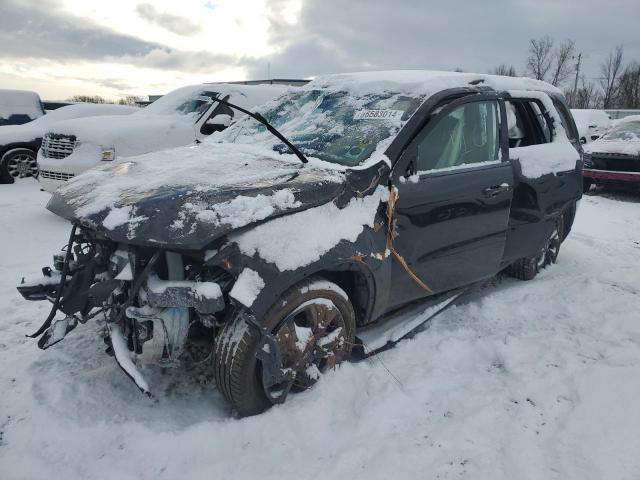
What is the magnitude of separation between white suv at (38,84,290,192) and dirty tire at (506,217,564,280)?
3494 millimetres

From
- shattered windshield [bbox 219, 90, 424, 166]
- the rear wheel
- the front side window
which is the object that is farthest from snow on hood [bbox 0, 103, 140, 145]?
the front side window

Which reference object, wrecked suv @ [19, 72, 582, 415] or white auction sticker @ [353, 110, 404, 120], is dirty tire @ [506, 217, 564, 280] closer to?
wrecked suv @ [19, 72, 582, 415]

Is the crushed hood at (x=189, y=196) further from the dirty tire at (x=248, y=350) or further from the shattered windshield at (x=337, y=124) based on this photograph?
the dirty tire at (x=248, y=350)

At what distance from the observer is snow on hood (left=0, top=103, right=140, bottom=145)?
8.91 metres

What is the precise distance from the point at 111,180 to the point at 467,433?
7.84ft

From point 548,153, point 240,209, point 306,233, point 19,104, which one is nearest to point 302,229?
point 306,233

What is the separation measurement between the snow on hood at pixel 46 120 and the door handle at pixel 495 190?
6.88 m

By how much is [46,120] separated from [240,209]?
9326mm

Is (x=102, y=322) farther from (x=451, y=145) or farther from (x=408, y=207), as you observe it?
(x=451, y=145)

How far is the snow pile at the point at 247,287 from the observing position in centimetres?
223

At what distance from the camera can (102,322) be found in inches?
135

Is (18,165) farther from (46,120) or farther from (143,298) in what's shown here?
(143,298)

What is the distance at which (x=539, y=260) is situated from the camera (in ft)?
15.9

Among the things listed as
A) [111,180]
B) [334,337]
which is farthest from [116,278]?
[334,337]
